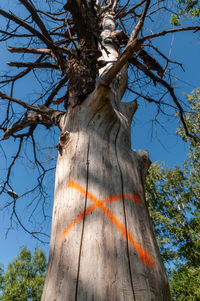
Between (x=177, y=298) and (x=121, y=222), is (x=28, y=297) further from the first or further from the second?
(x=121, y=222)

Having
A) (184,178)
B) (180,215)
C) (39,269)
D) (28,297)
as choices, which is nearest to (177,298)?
(180,215)

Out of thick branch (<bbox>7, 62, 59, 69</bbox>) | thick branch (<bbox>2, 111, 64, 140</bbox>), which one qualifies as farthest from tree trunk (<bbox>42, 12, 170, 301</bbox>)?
thick branch (<bbox>7, 62, 59, 69</bbox>)

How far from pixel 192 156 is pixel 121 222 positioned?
38.9 ft

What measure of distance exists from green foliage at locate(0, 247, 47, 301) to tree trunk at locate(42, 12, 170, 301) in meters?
16.6

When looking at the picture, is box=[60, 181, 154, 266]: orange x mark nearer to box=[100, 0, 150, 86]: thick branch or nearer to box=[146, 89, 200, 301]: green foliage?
box=[100, 0, 150, 86]: thick branch

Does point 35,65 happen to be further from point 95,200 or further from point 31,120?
point 95,200

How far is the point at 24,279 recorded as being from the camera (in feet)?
50.8

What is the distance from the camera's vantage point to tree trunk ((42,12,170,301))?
0.84m

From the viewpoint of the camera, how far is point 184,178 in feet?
41.7

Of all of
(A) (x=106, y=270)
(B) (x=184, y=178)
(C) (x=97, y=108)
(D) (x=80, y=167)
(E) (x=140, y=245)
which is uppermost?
(B) (x=184, y=178)

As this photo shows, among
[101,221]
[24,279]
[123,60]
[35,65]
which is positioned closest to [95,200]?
[101,221]

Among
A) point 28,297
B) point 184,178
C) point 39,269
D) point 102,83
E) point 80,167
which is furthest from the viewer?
point 39,269

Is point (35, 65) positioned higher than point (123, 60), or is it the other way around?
point (35, 65)

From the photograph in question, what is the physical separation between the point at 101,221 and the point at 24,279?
17767 mm
